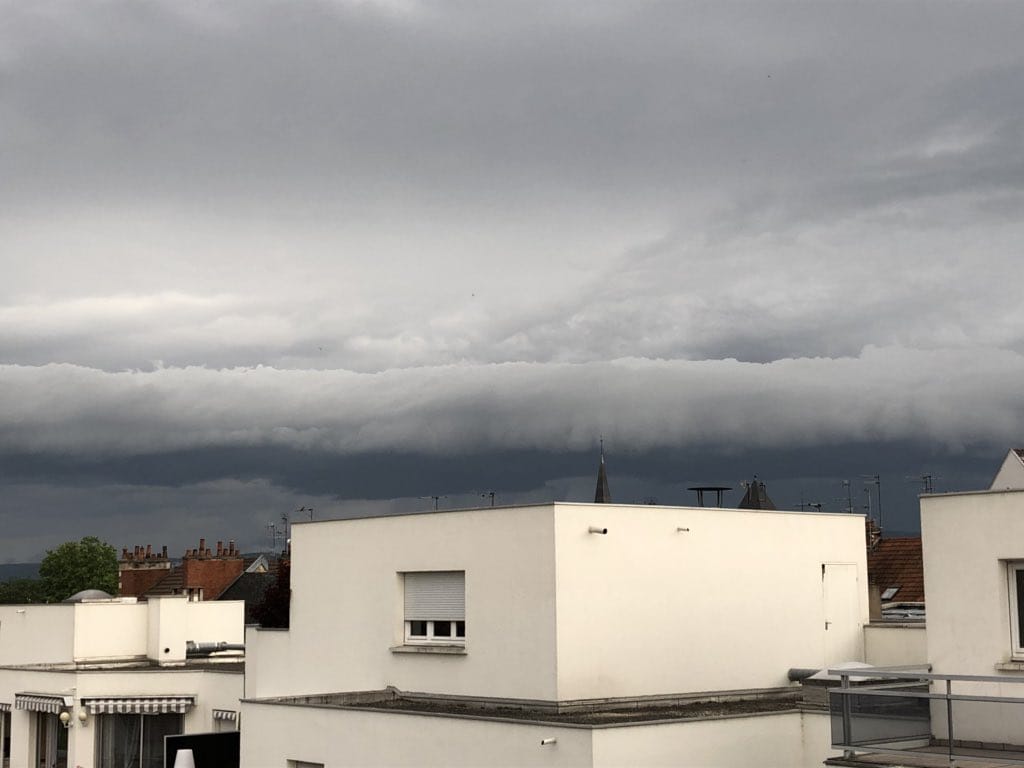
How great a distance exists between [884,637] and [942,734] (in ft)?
35.9

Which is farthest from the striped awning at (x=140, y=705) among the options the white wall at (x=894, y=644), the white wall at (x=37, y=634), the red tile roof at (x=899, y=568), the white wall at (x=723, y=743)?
the red tile roof at (x=899, y=568)

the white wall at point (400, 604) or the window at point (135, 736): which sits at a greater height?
the white wall at point (400, 604)

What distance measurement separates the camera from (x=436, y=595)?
82.8 feet

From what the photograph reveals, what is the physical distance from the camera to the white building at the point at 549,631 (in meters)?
20.9

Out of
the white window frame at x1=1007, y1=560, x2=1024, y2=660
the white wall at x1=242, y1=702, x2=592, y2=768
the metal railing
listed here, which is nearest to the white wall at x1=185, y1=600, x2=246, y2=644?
the white wall at x1=242, y1=702, x2=592, y2=768

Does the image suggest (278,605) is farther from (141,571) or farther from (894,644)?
(894,644)

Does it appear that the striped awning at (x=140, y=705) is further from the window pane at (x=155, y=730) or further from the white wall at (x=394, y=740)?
the white wall at (x=394, y=740)

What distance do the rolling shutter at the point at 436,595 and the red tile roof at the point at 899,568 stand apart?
22446mm

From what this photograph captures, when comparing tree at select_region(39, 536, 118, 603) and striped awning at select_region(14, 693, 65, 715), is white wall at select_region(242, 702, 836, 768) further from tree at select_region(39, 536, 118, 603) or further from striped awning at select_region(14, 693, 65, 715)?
tree at select_region(39, 536, 118, 603)

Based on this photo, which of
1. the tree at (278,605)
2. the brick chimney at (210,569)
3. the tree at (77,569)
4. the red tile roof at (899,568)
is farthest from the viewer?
the tree at (77,569)

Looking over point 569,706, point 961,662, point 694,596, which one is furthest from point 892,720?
point 694,596

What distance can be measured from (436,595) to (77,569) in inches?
3134

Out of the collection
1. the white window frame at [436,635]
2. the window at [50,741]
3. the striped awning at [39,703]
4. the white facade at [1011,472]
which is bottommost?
the window at [50,741]

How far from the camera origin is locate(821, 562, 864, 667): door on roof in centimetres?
2750
